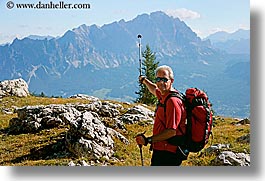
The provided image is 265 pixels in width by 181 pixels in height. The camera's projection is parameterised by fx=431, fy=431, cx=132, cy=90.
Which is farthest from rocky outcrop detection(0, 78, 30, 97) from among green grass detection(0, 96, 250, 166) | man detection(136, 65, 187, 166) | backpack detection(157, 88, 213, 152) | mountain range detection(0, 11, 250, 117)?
backpack detection(157, 88, 213, 152)

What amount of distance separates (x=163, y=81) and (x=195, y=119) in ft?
1.81

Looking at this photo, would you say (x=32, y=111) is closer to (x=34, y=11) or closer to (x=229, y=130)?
(x=34, y=11)

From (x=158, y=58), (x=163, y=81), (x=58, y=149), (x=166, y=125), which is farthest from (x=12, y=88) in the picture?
(x=166, y=125)

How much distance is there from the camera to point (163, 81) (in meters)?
4.84

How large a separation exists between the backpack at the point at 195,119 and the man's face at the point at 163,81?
0.29ft

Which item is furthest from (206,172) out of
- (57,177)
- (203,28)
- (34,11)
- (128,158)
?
(34,11)

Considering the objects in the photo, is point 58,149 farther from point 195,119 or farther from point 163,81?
point 195,119

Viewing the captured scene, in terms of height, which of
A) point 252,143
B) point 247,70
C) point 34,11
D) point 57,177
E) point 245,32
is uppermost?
point 34,11

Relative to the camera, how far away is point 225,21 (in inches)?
292

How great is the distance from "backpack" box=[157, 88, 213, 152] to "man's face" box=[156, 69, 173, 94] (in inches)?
3.5

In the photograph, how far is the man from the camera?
4664 mm

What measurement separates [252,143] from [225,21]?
91.6 inches

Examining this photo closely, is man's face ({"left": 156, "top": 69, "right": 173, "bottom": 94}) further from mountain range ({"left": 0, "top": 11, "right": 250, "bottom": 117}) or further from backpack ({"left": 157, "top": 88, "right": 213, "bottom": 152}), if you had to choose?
mountain range ({"left": 0, "top": 11, "right": 250, "bottom": 117})

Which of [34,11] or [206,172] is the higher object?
[34,11]
